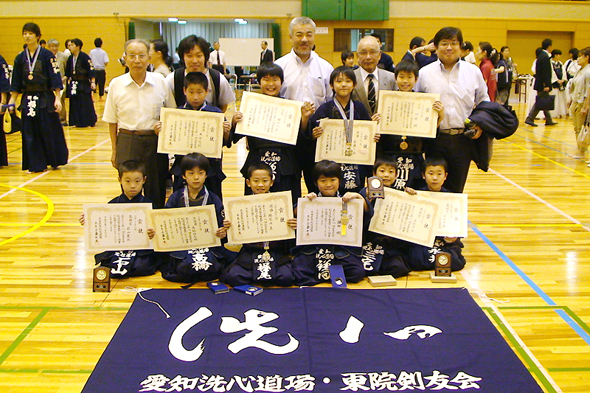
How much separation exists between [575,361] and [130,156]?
10.6 ft

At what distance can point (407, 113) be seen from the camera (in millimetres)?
4066

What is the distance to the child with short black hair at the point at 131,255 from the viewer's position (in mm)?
3908

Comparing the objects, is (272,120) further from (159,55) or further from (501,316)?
(159,55)

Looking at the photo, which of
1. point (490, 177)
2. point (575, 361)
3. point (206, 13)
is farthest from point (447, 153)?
point (206, 13)

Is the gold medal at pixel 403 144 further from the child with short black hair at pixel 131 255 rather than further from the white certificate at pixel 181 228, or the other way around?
the child with short black hair at pixel 131 255

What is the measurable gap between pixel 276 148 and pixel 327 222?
0.68 meters

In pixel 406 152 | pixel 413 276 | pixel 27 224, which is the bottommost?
pixel 413 276

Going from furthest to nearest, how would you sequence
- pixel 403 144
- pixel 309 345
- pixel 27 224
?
pixel 27 224
pixel 403 144
pixel 309 345

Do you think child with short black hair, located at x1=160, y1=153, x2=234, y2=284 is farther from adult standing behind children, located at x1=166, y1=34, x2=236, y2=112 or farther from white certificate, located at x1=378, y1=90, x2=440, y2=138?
white certificate, located at x1=378, y1=90, x2=440, y2=138

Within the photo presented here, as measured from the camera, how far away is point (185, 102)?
4285 mm

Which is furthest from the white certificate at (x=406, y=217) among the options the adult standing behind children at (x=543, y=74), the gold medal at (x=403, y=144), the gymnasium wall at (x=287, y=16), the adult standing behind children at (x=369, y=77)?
the gymnasium wall at (x=287, y=16)

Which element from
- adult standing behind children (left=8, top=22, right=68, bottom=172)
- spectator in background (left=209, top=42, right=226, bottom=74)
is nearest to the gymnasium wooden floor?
adult standing behind children (left=8, top=22, right=68, bottom=172)

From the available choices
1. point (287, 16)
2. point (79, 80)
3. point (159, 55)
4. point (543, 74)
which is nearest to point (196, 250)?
point (159, 55)

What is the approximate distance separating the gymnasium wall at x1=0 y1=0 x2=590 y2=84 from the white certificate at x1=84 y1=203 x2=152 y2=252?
15.5m
